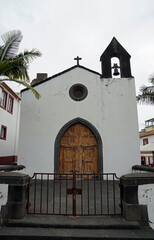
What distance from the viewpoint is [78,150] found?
8.25 metres

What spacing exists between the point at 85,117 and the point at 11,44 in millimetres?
4567

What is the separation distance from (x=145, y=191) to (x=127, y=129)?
15.4 ft

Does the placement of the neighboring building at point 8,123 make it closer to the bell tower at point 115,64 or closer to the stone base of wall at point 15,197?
the bell tower at point 115,64

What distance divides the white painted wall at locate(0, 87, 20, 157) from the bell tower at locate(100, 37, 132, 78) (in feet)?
26.7

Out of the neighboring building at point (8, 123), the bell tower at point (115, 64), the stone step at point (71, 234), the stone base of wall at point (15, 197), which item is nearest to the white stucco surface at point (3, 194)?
the stone base of wall at point (15, 197)

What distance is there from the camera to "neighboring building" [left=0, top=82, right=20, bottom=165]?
487 inches

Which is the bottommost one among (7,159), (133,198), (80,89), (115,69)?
(133,198)

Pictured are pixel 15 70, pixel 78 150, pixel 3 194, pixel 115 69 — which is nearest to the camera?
pixel 3 194

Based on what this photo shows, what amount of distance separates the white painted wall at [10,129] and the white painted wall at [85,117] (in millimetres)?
5019

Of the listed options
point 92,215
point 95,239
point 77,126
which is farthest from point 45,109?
point 95,239

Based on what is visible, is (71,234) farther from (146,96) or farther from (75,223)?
(146,96)

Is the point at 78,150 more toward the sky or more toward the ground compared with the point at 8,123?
more toward the ground

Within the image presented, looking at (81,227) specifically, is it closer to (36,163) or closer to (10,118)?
(36,163)

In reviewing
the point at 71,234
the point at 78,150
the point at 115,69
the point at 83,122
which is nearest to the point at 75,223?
the point at 71,234
